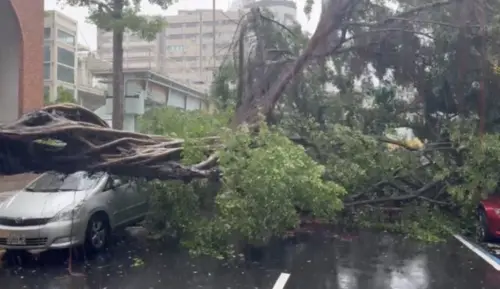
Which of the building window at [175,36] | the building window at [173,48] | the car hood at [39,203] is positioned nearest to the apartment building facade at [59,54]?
the car hood at [39,203]

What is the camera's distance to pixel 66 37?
33.7m

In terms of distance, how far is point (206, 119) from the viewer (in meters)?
12.0

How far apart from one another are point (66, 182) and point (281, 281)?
4.42 m

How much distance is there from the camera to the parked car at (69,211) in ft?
28.8

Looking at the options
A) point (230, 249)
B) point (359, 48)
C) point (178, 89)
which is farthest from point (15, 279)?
point (178, 89)

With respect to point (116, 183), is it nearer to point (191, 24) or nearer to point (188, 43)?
point (188, 43)

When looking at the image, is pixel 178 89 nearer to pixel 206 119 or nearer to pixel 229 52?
pixel 229 52

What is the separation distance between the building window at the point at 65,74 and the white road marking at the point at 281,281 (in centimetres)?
2524

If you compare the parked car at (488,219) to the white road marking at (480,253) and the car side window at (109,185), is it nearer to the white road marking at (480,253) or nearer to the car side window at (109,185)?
the white road marking at (480,253)

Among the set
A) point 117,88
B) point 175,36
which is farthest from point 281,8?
point 175,36

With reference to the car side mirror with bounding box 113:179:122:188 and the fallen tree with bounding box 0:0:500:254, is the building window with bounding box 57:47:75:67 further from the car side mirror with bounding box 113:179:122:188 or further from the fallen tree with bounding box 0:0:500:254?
the car side mirror with bounding box 113:179:122:188

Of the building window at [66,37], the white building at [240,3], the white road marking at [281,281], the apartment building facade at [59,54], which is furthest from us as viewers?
the building window at [66,37]

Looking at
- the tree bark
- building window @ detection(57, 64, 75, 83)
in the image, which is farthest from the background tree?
building window @ detection(57, 64, 75, 83)

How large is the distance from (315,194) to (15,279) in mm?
4734
